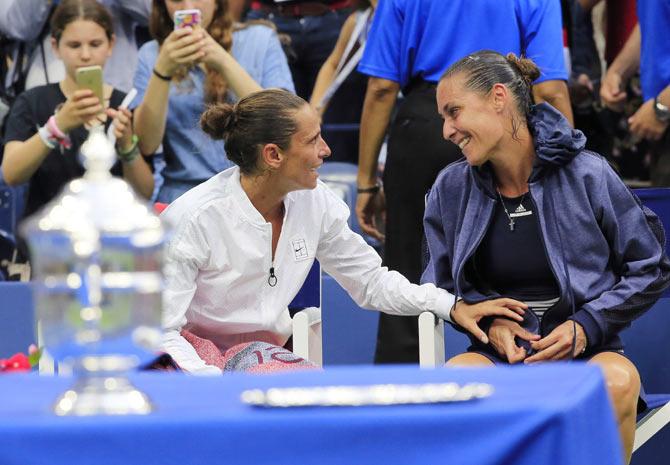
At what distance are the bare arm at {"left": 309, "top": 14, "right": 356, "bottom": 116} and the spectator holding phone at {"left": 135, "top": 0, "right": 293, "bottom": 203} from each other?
409mm

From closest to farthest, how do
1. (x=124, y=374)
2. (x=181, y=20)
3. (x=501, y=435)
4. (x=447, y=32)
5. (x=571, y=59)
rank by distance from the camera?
(x=501, y=435)
(x=124, y=374)
(x=447, y=32)
(x=181, y=20)
(x=571, y=59)

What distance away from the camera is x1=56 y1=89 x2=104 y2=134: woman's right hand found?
473cm

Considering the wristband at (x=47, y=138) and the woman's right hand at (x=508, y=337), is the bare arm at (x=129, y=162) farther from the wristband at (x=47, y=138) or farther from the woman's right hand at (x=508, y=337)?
the woman's right hand at (x=508, y=337)

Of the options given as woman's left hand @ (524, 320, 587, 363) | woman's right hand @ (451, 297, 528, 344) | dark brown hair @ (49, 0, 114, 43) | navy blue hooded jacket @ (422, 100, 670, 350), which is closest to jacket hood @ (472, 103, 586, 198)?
navy blue hooded jacket @ (422, 100, 670, 350)

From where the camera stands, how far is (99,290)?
183 centimetres

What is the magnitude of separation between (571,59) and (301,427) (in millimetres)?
3892

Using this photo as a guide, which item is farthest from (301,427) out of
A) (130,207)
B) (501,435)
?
(130,207)

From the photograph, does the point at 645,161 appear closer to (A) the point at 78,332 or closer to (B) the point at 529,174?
(B) the point at 529,174

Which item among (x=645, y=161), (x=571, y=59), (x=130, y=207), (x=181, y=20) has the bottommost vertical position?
(x=645, y=161)

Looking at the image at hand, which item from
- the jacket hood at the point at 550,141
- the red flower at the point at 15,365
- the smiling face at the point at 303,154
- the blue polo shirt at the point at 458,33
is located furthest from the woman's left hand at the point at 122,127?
the red flower at the point at 15,365

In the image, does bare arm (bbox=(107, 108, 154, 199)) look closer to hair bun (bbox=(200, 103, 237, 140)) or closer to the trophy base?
hair bun (bbox=(200, 103, 237, 140))

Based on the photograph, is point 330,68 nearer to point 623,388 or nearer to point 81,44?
point 81,44

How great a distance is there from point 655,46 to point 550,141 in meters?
1.33

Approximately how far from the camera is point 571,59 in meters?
5.45
